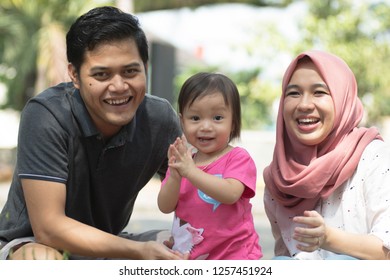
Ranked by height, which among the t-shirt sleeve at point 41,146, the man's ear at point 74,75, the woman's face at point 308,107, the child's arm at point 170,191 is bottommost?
the child's arm at point 170,191

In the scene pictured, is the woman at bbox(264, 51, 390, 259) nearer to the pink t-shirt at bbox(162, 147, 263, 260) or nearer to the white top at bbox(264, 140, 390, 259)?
the white top at bbox(264, 140, 390, 259)

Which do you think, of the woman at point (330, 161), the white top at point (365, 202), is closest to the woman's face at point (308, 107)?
the woman at point (330, 161)

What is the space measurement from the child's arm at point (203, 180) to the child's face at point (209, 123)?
0.50 feet

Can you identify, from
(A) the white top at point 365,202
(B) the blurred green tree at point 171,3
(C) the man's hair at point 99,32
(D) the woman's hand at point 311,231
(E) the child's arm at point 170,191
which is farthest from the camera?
(B) the blurred green tree at point 171,3

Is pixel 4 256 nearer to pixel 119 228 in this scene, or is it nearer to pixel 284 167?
pixel 119 228

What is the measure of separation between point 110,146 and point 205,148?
49cm

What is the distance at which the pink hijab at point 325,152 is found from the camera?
10.0 ft

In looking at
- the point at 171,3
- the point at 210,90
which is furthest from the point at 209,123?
the point at 171,3

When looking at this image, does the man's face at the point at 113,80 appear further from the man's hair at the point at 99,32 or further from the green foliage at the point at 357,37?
the green foliage at the point at 357,37

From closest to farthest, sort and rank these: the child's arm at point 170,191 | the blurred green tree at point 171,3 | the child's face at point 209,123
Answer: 1. the child's arm at point 170,191
2. the child's face at point 209,123
3. the blurred green tree at point 171,3

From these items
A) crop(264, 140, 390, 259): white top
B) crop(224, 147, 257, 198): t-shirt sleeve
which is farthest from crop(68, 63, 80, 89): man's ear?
crop(264, 140, 390, 259): white top

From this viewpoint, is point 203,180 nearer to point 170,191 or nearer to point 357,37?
point 170,191

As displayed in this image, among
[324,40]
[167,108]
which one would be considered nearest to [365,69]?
[324,40]

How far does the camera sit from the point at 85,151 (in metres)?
3.38
